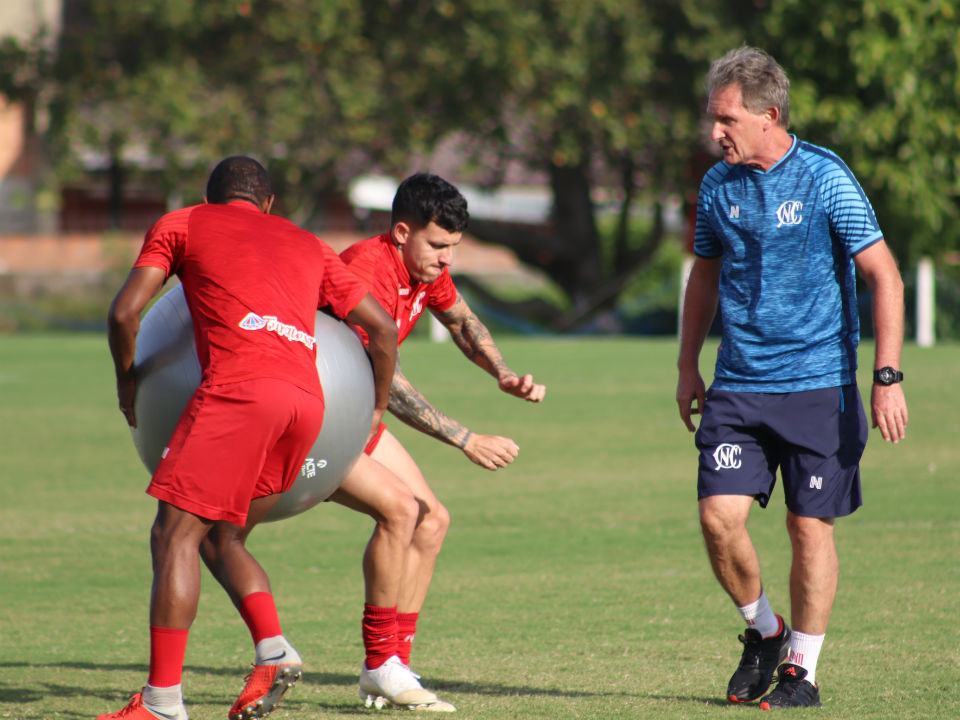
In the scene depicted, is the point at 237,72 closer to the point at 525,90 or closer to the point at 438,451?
the point at 525,90

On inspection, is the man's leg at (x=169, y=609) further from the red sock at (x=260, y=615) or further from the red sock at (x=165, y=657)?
the red sock at (x=260, y=615)

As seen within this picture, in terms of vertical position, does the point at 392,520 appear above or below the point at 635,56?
below

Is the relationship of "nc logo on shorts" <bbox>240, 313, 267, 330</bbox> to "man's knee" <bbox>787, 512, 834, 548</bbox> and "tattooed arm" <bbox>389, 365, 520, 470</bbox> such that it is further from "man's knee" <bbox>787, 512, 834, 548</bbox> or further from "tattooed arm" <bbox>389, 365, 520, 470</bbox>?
"man's knee" <bbox>787, 512, 834, 548</bbox>

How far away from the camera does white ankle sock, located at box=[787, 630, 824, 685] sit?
5.06 m

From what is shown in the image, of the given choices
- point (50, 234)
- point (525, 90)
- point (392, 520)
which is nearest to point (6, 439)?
point (392, 520)

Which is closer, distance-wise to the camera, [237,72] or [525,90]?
[525,90]

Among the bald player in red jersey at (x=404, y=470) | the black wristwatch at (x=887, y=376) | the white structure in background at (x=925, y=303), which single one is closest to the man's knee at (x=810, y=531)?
the black wristwatch at (x=887, y=376)

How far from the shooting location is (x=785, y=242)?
5047 millimetres

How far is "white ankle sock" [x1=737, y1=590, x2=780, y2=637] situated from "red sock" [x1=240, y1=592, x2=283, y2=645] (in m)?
1.74

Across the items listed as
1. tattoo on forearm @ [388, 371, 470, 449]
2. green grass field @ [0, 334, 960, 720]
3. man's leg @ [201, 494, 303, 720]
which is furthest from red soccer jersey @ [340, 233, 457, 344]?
green grass field @ [0, 334, 960, 720]

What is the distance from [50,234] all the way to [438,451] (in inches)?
1325

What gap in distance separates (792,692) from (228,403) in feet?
7.37

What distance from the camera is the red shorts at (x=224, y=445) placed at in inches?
175

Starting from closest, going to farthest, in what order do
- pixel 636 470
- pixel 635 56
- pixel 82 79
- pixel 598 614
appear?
pixel 598 614
pixel 636 470
pixel 635 56
pixel 82 79
